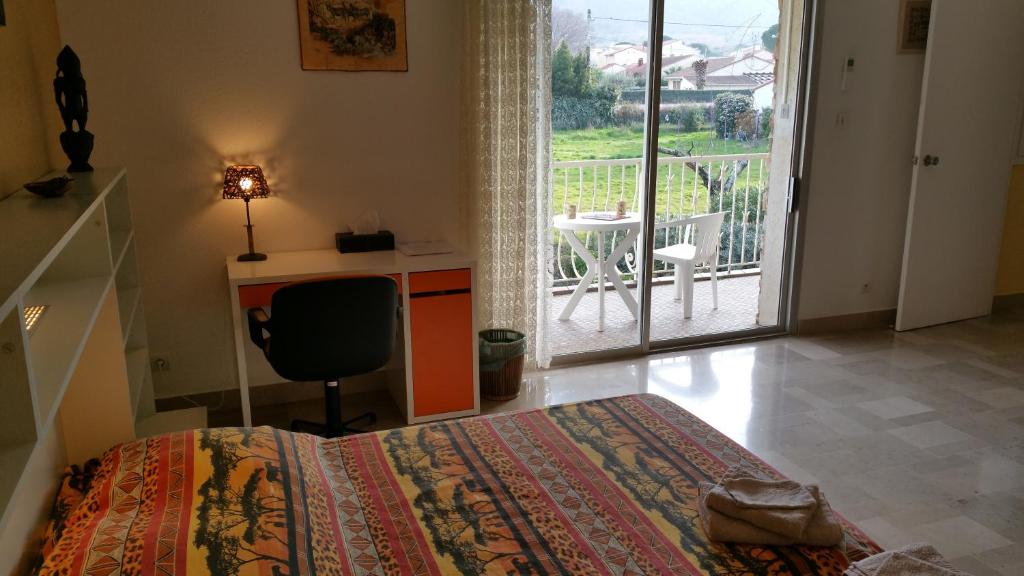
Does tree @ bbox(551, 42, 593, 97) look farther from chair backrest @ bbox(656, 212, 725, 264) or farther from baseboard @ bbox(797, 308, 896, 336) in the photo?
baseboard @ bbox(797, 308, 896, 336)

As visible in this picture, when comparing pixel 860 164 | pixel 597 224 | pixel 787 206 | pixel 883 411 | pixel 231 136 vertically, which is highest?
pixel 231 136

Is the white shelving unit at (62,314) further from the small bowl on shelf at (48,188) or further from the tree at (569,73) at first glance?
the tree at (569,73)

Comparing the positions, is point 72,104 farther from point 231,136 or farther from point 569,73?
point 569,73

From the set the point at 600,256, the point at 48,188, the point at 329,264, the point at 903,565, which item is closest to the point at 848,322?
the point at 600,256

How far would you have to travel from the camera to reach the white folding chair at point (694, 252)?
521cm

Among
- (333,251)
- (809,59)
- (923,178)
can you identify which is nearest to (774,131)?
(809,59)

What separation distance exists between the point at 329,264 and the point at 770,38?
9.94 ft

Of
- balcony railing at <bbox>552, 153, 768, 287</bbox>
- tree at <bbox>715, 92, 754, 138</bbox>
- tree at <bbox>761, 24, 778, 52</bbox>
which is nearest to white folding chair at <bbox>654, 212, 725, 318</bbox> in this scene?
balcony railing at <bbox>552, 153, 768, 287</bbox>

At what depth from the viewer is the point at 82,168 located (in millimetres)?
2684

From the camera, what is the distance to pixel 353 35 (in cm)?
366

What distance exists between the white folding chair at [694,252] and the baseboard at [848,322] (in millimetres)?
704

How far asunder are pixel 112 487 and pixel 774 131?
4214 mm

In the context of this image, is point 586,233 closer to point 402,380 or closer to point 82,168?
point 402,380

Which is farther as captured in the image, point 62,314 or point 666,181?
point 666,181
